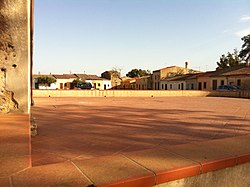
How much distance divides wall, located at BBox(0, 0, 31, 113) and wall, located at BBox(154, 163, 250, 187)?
2593 millimetres

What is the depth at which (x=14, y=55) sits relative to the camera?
3.31 m

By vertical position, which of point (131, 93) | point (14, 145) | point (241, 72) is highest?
point (241, 72)

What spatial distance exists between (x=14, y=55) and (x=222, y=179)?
10.3 feet

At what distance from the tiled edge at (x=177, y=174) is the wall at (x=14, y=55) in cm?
252

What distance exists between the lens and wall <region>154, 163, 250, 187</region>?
1.92 metres

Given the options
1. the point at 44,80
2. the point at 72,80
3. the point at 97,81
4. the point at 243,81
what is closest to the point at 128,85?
the point at 97,81

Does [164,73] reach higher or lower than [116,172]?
higher

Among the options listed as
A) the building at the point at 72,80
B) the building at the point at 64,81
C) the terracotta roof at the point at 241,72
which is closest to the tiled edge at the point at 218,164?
the terracotta roof at the point at 241,72

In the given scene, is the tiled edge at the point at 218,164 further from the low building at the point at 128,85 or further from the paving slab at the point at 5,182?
the low building at the point at 128,85

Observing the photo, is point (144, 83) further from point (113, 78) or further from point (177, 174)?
point (177, 174)

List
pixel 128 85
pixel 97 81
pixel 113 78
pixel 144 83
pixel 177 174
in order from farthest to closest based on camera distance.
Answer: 1. pixel 113 78
2. pixel 97 81
3. pixel 128 85
4. pixel 144 83
5. pixel 177 174

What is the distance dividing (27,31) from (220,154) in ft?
10.1

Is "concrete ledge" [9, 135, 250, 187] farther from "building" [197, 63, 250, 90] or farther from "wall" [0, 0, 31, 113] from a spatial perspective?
"building" [197, 63, 250, 90]

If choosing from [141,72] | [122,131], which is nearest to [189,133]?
[122,131]
